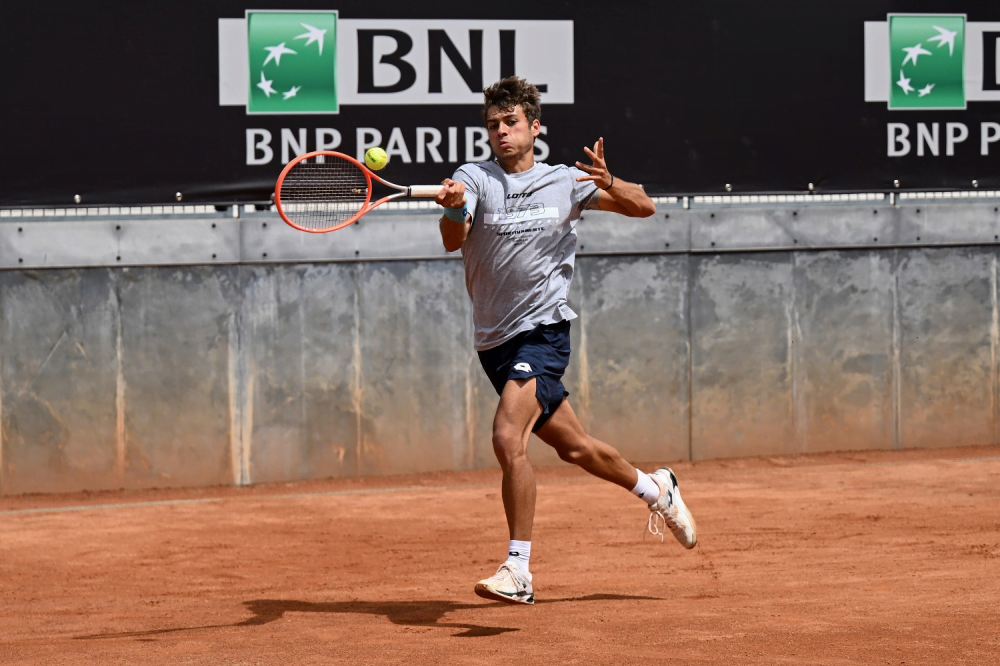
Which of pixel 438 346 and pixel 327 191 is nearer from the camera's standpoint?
pixel 327 191

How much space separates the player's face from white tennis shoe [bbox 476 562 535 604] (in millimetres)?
1608

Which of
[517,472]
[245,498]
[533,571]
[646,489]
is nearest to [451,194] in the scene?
[517,472]

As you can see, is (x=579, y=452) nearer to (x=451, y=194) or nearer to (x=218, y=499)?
(x=451, y=194)

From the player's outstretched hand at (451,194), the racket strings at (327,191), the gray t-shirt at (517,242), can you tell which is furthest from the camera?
the racket strings at (327,191)

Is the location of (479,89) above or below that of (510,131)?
above

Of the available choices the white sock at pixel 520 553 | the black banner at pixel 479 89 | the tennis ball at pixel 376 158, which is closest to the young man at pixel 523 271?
the white sock at pixel 520 553

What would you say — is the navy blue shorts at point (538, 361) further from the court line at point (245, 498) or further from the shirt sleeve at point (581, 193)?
the court line at point (245, 498)

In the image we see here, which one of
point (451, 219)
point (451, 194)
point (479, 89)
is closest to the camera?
point (451, 194)

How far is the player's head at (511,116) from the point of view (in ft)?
18.1

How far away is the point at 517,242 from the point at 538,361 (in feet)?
1.56

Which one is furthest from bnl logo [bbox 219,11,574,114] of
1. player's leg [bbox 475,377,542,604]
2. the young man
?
player's leg [bbox 475,377,542,604]

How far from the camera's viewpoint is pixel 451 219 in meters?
5.37

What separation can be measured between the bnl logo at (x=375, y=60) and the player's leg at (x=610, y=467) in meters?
4.01

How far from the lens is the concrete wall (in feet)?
28.9
